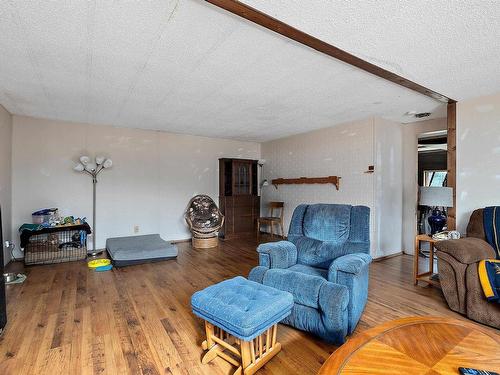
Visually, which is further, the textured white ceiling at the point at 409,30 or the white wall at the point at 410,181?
the white wall at the point at 410,181

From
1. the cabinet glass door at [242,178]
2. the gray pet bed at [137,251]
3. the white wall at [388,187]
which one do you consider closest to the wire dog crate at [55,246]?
the gray pet bed at [137,251]

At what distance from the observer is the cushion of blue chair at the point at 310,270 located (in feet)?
7.69

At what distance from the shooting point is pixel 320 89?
2971 millimetres

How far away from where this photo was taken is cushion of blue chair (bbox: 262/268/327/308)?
2.01 m

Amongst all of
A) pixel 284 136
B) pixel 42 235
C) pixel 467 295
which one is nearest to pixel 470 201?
pixel 467 295

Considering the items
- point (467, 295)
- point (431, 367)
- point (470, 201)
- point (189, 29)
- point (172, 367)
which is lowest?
point (172, 367)

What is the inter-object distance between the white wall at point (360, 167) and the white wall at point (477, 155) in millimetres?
1131

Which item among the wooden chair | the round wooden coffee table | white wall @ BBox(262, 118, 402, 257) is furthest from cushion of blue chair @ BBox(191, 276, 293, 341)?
the wooden chair

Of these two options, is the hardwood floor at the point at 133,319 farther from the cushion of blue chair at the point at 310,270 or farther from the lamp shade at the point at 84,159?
the lamp shade at the point at 84,159

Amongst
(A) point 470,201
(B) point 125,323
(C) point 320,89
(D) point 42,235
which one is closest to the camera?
(B) point 125,323

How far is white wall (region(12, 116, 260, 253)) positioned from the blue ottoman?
3855mm

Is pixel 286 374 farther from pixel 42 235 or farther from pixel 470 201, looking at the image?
pixel 42 235

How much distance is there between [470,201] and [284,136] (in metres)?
3.56

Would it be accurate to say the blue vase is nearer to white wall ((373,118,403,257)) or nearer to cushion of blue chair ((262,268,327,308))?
white wall ((373,118,403,257))
